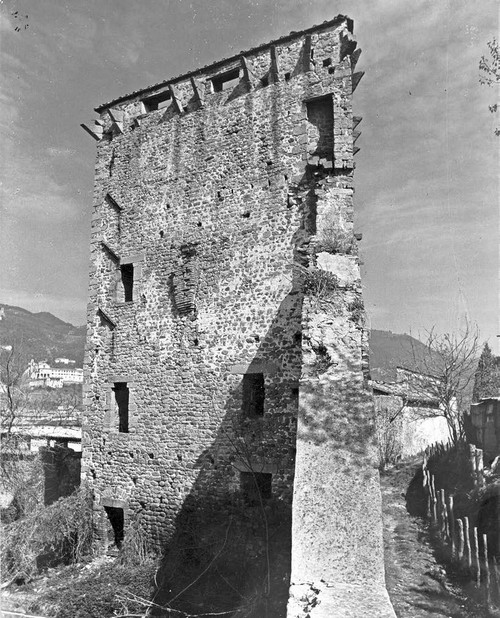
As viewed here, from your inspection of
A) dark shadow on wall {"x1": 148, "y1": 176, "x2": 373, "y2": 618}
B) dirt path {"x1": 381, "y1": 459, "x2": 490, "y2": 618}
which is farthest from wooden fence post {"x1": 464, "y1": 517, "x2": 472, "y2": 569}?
dark shadow on wall {"x1": 148, "y1": 176, "x2": 373, "y2": 618}

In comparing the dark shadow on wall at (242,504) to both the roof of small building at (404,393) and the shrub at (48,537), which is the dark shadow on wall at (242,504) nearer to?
the shrub at (48,537)

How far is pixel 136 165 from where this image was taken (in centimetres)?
1340

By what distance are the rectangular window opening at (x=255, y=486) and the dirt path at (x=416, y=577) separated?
8.61 ft

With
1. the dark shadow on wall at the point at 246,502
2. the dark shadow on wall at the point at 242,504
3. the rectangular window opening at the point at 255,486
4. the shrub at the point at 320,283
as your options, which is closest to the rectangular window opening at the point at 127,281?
the dark shadow on wall at the point at 246,502

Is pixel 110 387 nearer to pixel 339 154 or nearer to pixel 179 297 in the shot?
pixel 179 297

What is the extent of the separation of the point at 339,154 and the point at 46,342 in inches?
3301

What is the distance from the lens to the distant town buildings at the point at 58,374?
68.4m

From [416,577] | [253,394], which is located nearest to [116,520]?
[253,394]

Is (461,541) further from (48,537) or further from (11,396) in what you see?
(11,396)

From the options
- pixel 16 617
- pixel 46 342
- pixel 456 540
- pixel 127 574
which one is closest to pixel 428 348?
pixel 456 540

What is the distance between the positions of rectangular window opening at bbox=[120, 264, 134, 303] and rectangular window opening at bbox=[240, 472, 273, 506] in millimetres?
5784

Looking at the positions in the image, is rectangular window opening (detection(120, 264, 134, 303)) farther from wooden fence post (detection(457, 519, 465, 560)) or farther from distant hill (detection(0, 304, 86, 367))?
distant hill (detection(0, 304, 86, 367))

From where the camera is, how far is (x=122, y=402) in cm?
1324

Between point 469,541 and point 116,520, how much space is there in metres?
8.35
